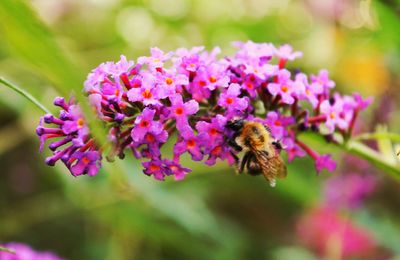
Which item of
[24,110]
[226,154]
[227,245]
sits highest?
[226,154]

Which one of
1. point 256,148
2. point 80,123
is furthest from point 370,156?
point 80,123

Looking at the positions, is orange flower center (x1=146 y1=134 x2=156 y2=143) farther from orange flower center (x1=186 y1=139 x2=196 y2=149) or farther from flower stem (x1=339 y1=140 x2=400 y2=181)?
flower stem (x1=339 y1=140 x2=400 y2=181)

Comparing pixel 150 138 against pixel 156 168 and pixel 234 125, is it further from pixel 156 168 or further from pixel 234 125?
pixel 234 125

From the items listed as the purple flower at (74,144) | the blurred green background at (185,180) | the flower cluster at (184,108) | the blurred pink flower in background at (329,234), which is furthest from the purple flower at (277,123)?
the blurred pink flower in background at (329,234)

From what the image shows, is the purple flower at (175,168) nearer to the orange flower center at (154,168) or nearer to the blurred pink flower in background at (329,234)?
the orange flower center at (154,168)

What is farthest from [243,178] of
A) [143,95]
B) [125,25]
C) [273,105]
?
[143,95]

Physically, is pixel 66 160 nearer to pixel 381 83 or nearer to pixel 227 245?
pixel 227 245
